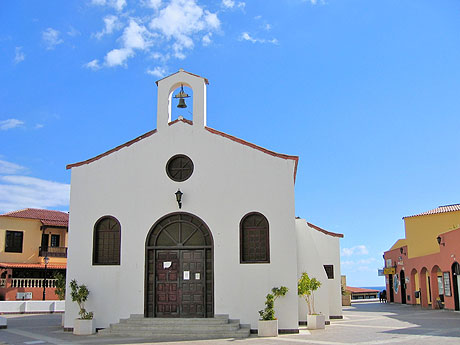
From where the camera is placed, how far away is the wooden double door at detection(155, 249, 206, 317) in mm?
16844

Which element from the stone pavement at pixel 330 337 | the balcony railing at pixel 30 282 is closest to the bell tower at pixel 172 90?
the stone pavement at pixel 330 337

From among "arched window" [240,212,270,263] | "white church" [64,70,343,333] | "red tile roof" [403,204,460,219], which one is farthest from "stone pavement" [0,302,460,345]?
"red tile roof" [403,204,460,219]

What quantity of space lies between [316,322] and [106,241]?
7783 mm

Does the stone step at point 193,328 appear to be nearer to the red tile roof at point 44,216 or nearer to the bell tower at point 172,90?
the bell tower at point 172,90

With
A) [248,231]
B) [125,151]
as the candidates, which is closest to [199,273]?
[248,231]

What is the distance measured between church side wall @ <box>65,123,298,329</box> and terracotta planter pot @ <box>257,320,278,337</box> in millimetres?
758

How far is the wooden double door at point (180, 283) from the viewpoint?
16.8 meters

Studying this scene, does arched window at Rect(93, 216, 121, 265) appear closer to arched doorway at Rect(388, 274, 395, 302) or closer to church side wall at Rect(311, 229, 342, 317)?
church side wall at Rect(311, 229, 342, 317)

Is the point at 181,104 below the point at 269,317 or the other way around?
the other way around

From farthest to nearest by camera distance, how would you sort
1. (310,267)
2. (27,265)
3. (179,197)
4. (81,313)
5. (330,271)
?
(27,265) → (330,271) → (310,267) → (179,197) → (81,313)

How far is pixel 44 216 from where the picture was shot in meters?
39.3

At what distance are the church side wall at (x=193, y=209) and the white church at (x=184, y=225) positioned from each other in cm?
3

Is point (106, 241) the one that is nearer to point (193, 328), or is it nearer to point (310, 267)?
point (193, 328)

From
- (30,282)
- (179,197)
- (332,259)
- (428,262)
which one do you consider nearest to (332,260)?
(332,259)
